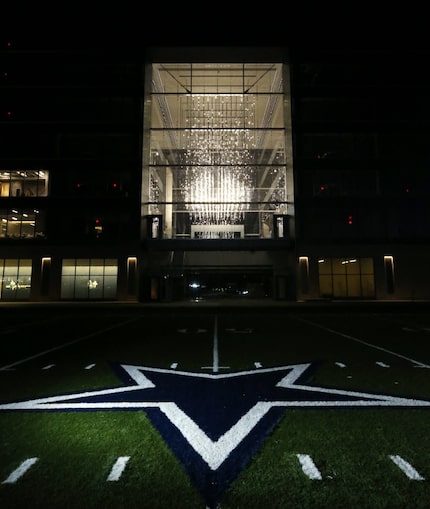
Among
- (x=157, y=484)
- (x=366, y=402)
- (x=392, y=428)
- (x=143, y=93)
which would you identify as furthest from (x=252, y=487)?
(x=143, y=93)

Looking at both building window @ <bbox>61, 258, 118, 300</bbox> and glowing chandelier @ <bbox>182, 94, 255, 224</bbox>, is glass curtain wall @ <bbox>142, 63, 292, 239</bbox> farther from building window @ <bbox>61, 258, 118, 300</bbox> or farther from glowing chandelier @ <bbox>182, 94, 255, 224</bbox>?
building window @ <bbox>61, 258, 118, 300</bbox>

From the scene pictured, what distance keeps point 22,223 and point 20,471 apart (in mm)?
37209

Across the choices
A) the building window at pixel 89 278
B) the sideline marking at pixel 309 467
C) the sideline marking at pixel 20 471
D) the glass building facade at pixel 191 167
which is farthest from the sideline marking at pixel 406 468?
the building window at pixel 89 278

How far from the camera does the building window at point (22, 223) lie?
33.6 m

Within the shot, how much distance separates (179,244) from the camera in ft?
112

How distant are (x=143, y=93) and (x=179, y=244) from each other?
18104 millimetres

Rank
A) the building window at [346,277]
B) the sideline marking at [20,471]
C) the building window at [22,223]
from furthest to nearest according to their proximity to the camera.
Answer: the building window at [346,277] < the building window at [22,223] < the sideline marking at [20,471]

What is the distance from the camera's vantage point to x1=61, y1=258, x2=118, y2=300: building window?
1302 inches

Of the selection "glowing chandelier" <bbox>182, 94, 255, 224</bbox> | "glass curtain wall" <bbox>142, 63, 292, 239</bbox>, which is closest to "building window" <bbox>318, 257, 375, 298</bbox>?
"glass curtain wall" <bbox>142, 63, 292, 239</bbox>

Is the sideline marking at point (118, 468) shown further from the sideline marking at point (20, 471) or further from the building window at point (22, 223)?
the building window at point (22, 223)

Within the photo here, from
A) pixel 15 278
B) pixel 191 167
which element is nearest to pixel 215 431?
pixel 191 167

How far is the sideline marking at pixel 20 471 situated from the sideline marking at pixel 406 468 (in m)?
3.66

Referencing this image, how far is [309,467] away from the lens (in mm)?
2965

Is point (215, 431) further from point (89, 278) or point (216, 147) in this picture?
point (216, 147)
